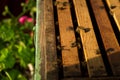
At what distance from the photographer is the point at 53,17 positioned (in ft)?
6.91

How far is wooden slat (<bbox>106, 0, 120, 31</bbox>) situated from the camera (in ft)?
6.71

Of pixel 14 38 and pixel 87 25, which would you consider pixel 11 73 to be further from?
pixel 87 25

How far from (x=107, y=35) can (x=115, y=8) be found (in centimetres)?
34

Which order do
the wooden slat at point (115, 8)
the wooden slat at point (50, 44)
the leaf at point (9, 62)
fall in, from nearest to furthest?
the wooden slat at point (50, 44)
the wooden slat at point (115, 8)
the leaf at point (9, 62)

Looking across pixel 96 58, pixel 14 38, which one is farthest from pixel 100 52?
pixel 14 38

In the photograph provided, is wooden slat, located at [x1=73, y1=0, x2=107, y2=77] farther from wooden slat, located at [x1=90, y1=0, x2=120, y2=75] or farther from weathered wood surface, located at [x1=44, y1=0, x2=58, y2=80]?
weathered wood surface, located at [x1=44, y1=0, x2=58, y2=80]

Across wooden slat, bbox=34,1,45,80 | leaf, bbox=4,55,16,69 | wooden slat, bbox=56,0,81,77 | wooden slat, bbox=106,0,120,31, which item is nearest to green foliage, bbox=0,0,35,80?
leaf, bbox=4,55,16,69

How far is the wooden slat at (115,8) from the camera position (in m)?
2.04

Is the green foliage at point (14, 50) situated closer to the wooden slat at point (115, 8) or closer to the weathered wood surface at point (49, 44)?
the weathered wood surface at point (49, 44)

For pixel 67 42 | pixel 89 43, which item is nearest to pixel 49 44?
pixel 67 42

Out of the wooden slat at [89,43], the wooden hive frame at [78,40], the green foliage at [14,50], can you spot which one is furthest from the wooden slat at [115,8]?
the green foliage at [14,50]

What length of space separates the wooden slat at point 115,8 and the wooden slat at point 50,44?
1.52 feet

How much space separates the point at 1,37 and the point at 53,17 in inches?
45.4

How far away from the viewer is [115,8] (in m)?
2.15
